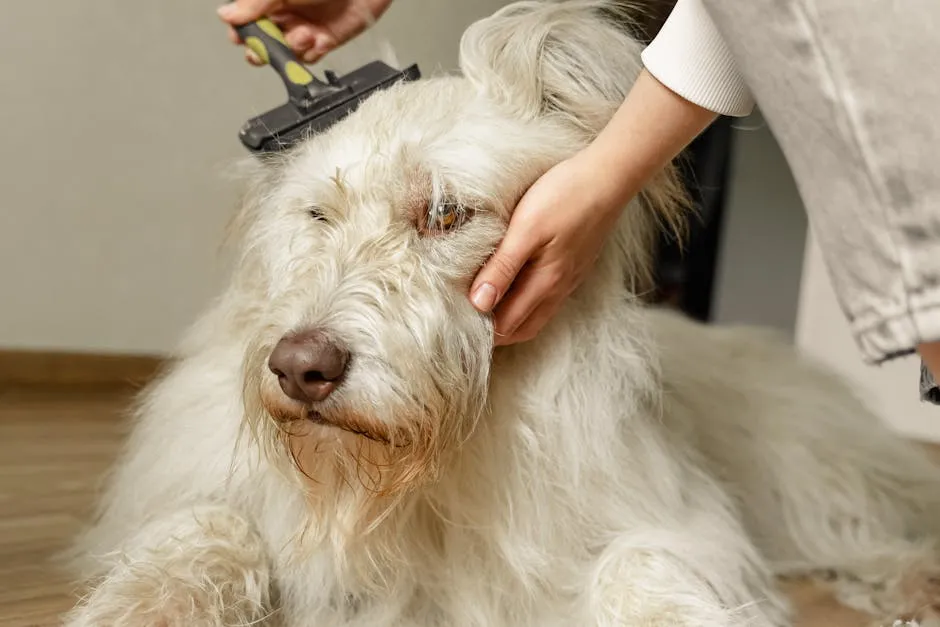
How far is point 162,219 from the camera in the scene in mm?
3109

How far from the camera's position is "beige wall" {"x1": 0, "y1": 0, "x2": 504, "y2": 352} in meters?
2.83

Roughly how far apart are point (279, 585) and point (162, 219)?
2143 mm

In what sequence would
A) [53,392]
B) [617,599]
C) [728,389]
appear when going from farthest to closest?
1. [53,392]
2. [728,389]
3. [617,599]

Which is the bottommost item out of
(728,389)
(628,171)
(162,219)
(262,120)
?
(728,389)

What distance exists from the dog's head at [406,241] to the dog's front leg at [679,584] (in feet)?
0.83

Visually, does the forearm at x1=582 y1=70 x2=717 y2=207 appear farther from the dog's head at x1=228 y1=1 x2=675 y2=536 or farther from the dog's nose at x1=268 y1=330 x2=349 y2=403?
the dog's nose at x1=268 y1=330 x2=349 y2=403

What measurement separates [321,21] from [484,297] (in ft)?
2.53

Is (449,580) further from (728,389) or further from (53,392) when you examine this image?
(53,392)

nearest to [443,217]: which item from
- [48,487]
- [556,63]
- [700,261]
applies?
[556,63]

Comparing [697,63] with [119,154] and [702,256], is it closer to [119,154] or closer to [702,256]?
[119,154]

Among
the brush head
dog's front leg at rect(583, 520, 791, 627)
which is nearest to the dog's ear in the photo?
the brush head

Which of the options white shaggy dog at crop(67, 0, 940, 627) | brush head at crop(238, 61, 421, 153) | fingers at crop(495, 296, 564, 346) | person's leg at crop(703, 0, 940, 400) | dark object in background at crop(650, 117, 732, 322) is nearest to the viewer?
person's leg at crop(703, 0, 940, 400)

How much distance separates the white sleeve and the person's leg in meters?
0.39

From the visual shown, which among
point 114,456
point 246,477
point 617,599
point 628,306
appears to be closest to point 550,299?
point 628,306
